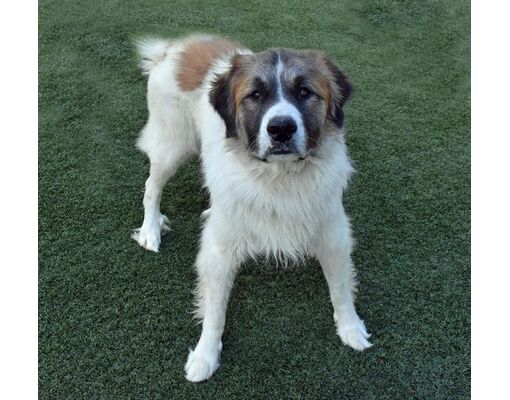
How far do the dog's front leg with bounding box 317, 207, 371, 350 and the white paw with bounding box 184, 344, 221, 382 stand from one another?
75 cm

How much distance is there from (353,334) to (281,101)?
1.43m

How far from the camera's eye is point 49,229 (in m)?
3.55

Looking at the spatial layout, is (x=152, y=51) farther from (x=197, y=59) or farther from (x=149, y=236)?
(x=149, y=236)

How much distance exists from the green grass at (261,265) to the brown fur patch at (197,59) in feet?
3.40

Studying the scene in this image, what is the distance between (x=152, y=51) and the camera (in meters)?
3.50

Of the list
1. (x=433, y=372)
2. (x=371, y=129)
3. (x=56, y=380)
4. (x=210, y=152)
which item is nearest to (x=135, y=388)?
(x=56, y=380)

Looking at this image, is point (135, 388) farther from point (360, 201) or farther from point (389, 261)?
point (360, 201)

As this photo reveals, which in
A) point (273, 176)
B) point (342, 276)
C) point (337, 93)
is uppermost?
point (337, 93)

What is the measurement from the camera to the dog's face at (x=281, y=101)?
2.21 m

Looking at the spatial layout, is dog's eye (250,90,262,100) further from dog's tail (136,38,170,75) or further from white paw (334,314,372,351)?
white paw (334,314,372,351)

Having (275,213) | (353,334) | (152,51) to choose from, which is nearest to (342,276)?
(353,334)

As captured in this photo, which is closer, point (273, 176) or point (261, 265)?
point (273, 176)

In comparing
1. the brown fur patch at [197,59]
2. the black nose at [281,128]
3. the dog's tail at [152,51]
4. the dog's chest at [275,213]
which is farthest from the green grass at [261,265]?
the black nose at [281,128]

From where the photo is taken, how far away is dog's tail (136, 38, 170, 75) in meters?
3.47
